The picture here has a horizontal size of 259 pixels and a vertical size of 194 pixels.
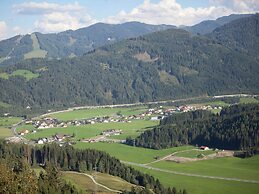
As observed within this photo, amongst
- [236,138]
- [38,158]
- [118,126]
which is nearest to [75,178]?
[38,158]

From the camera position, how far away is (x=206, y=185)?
3851 inches

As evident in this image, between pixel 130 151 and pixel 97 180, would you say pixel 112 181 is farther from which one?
pixel 130 151

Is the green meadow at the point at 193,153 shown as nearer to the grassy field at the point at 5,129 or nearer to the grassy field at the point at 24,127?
the grassy field at the point at 5,129

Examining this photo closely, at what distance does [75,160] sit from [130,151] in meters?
31.5

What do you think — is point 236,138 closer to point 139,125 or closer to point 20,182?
point 139,125

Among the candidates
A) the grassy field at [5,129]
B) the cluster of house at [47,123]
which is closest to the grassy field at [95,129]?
the cluster of house at [47,123]

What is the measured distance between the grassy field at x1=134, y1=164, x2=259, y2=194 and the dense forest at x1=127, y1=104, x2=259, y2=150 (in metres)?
Answer: 31.1

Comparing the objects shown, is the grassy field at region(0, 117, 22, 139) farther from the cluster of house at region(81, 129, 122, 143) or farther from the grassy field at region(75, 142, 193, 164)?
the grassy field at region(75, 142, 193, 164)

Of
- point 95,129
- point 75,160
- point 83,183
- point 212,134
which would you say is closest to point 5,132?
point 95,129

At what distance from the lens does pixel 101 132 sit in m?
168

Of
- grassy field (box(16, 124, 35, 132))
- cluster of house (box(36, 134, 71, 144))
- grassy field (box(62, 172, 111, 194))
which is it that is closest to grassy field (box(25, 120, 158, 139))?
grassy field (box(16, 124, 35, 132))

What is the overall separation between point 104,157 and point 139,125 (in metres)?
73.1

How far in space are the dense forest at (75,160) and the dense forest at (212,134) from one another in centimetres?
3538

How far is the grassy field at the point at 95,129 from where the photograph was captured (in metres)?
163
